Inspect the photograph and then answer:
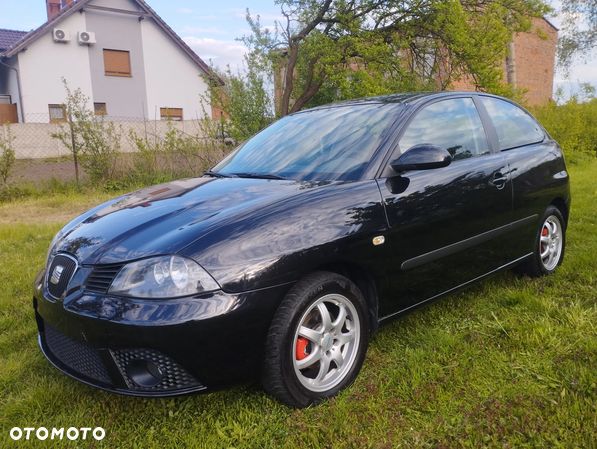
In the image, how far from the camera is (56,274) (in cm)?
249

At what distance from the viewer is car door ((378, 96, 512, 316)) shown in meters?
2.79

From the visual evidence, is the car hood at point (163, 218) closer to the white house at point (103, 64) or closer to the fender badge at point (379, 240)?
the fender badge at point (379, 240)

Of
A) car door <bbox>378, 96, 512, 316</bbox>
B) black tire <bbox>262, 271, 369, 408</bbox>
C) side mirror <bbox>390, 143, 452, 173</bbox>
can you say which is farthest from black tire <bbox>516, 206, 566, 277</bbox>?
black tire <bbox>262, 271, 369, 408</bbox>

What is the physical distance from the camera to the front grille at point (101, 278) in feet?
7.29

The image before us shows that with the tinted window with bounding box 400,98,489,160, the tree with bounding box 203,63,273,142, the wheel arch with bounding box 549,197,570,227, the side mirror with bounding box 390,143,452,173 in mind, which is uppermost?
the tree with bounding box 203,63,273,142

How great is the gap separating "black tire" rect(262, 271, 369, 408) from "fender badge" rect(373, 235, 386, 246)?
9.7 inches

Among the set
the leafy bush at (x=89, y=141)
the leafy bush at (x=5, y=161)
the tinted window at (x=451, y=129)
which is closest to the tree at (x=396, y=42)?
the leafy bush at (x=89, y=141)

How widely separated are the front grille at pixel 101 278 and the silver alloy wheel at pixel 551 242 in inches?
126

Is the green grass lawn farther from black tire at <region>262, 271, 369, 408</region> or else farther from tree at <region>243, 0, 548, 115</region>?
tree at <region>243, 0, 548, 115</region>

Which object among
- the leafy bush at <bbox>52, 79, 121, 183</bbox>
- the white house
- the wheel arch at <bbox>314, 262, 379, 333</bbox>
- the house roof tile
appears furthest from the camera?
the house roof tile

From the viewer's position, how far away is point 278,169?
312cm

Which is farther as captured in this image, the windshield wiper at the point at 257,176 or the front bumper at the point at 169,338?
the windshield wiper at the point at 257,176

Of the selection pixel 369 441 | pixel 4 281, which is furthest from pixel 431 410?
pixel 4 281

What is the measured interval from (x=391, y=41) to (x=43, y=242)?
26.2 feet
